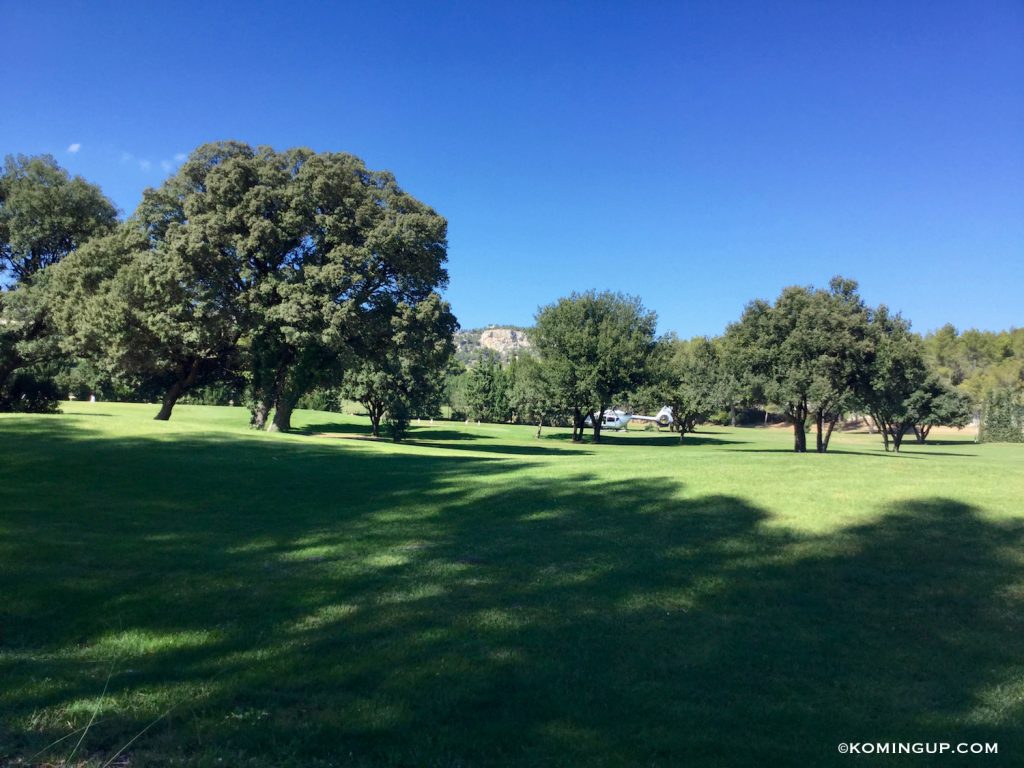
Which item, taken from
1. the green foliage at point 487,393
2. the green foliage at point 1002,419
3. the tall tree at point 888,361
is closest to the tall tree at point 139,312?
the tall tree at point 888,361

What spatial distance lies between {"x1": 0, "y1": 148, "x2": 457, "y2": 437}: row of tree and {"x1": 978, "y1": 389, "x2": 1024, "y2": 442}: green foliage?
71988 millimetres

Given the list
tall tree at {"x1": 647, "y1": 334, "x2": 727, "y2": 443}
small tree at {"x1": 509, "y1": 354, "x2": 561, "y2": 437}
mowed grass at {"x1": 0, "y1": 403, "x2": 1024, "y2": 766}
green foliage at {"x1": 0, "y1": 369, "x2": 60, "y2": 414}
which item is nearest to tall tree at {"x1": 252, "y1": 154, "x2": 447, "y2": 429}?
green foliage at {"x1": 0, "y1": 369, "x2": 60, "y2": 414}

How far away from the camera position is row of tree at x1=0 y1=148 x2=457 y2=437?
29.4m

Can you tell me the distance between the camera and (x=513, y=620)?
6508mm

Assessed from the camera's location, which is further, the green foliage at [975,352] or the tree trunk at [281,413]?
the green foliage at [975,352]

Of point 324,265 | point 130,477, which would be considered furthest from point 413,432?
point 130,477

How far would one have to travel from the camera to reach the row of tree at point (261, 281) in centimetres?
2941

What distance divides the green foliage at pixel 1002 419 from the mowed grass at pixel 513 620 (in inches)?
3022

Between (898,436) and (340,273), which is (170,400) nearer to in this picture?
(340,273)

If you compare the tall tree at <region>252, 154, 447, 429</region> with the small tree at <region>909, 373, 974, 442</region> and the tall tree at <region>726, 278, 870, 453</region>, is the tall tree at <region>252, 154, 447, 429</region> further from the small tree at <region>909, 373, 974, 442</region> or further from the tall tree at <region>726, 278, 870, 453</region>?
the small tree at <region>909, 373, 974, 442</region>

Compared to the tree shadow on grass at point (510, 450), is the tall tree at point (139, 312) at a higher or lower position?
higher

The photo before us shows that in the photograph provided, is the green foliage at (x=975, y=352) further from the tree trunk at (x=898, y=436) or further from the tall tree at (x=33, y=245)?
the tall tree at (x=33, y=245)

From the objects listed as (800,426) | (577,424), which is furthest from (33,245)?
(800,426)

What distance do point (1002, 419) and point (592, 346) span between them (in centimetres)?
5617
